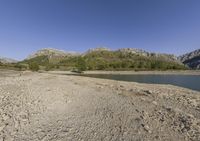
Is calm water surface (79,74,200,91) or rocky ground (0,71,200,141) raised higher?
rocky ground (0,71,200,141)

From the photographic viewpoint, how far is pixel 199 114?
545 inches

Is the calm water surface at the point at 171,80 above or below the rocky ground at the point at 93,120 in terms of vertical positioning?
below

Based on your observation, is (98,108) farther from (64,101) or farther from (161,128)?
(161,128)

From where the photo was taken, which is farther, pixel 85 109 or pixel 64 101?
pixel 64 101

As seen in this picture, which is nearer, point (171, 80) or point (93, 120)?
point (93, 120)

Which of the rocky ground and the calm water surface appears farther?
the calm water surface

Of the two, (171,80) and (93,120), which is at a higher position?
(93,120)

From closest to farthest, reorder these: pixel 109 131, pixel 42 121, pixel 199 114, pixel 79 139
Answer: pixel 79 139
pixel 109 131
pixel 42 121
pixel 199 114

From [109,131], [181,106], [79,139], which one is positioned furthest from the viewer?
[181,106]

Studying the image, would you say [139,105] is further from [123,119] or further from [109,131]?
[109,131]

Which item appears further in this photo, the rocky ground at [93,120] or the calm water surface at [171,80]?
the calm water surface at [171,80]

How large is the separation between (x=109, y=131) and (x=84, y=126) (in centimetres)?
170

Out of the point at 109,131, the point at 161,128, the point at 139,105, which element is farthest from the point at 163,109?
the point at 109,131

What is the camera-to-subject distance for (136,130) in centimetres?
1095
